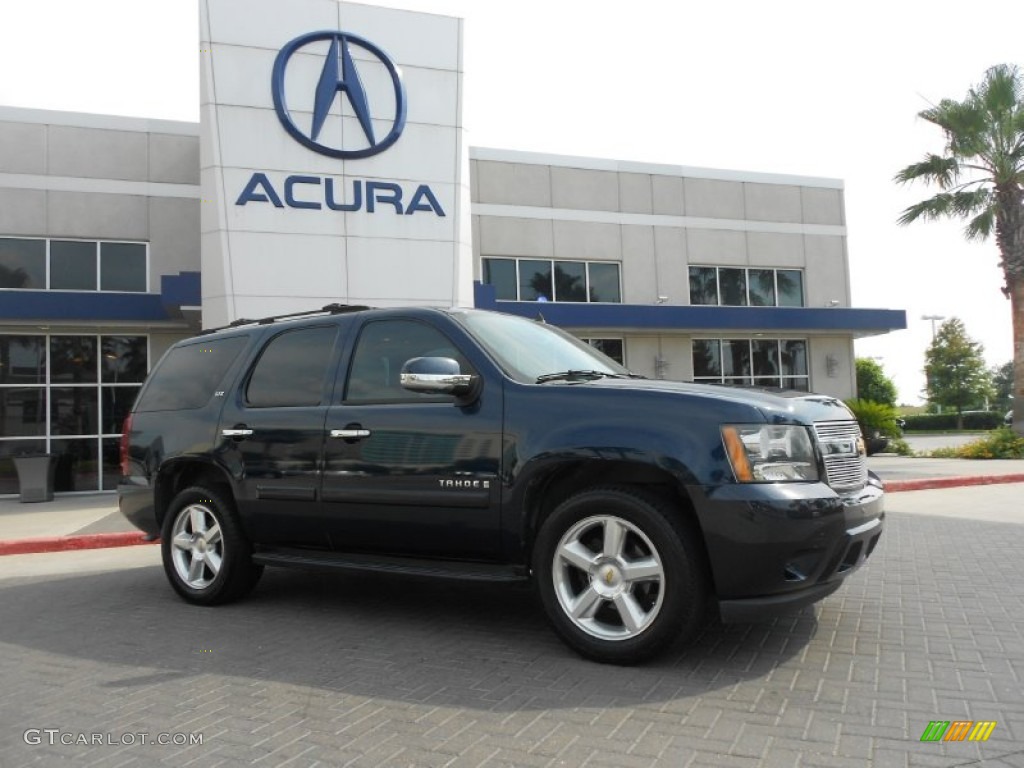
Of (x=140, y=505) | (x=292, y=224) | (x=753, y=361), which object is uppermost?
(x=292, y=224)

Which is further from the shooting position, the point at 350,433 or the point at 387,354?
the point at 387,354

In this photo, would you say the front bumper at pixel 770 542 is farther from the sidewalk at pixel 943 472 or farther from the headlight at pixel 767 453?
the sidewalk at pixel 943 472

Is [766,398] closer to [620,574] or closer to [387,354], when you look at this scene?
[620,574]

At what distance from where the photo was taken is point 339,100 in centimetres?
1491

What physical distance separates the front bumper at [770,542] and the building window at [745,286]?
18.7 metres

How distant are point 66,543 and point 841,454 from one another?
27.9ft

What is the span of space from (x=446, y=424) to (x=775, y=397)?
Result: 1.74m

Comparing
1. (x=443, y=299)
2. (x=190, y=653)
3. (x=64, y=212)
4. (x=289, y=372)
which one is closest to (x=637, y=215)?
(x=443, y=299)

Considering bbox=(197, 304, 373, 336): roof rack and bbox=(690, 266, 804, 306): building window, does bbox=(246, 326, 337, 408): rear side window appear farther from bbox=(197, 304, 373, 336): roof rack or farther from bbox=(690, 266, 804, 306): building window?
bbox=(690, 266, 804, 306): building window

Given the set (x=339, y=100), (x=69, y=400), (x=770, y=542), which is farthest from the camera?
(x=69, y=400)

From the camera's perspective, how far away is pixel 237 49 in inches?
566

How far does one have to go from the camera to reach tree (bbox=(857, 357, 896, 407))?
46344mm

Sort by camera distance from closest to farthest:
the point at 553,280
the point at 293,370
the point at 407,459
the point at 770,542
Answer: the point at 770,542 < the point at 407,459 < the point at 293,370 < the point at 553,280

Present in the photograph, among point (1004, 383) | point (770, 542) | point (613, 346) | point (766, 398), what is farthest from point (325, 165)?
point (1004, 383)
